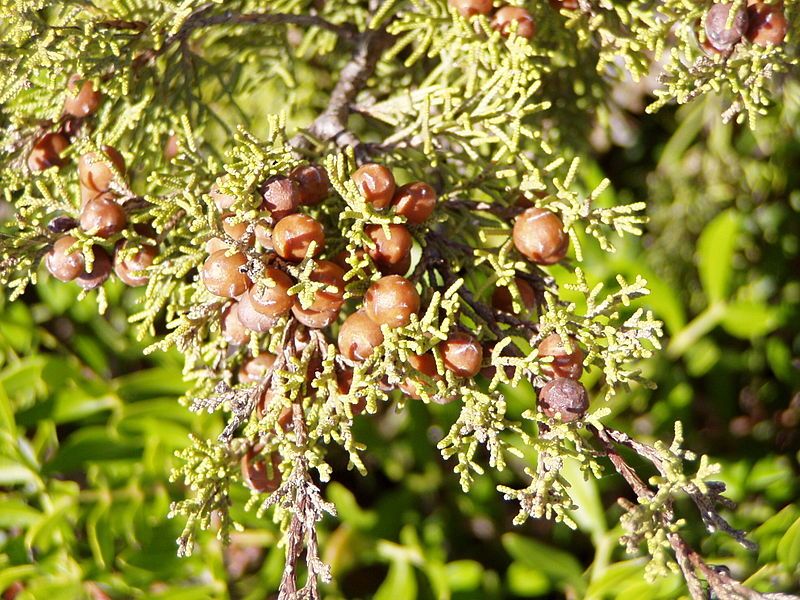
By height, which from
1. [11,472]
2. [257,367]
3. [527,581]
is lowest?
[527,581]

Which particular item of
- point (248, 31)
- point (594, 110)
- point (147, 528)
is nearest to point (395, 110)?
point (248, 31)

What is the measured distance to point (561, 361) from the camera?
2.81 ft

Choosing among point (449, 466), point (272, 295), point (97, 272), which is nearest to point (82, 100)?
point (97, 272)

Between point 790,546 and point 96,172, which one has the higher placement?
point 96,172

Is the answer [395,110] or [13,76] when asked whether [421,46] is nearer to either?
[395,110]

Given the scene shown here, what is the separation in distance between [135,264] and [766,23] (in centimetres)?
88

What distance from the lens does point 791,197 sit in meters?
1.79

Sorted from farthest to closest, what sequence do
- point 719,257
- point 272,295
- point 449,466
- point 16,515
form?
point 449,466 → point 719,257 → point 16,515 → point 272,295

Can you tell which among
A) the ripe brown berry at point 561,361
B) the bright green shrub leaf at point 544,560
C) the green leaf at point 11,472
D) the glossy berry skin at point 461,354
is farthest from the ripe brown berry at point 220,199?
the green leaf at point 11,472

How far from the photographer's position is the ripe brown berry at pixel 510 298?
98 centimetres

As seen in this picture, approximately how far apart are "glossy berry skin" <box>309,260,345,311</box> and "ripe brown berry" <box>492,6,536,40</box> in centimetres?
46

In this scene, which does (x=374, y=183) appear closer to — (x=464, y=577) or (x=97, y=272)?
(x=97, y=272)

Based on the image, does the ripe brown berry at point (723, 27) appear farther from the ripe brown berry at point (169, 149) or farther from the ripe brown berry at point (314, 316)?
the ripe brown berry at point (169, 149)

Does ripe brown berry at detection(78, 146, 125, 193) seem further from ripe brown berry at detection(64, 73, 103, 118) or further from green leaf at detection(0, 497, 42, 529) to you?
green leaf at detection(0, 497, 42, 529)
